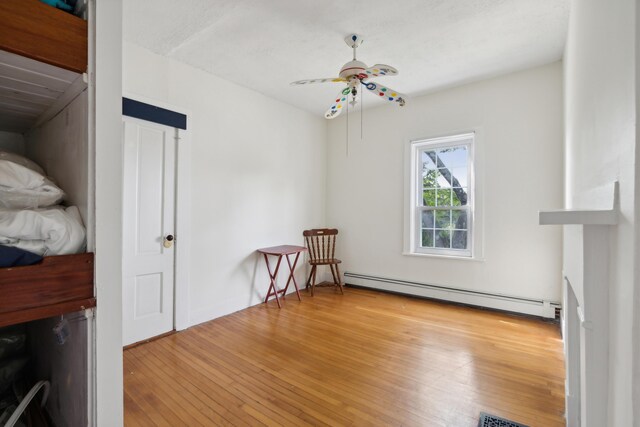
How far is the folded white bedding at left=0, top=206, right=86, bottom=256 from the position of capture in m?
1.00

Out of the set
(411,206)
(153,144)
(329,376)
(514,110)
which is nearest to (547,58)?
(514,110)

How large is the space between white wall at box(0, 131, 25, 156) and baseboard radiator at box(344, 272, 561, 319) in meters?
4.13

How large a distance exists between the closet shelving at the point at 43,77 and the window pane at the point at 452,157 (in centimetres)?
401

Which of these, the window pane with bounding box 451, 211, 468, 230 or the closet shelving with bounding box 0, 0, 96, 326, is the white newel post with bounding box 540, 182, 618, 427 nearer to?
the closet shelving with bounding box 0, 0, 96, 326

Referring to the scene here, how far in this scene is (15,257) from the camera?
0.96m

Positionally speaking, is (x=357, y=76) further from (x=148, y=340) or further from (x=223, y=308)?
(x=148, y=340)

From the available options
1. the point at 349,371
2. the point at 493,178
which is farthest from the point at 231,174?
the point at 493,178

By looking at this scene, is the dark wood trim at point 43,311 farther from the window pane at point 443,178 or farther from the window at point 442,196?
the window pane at point 443,178

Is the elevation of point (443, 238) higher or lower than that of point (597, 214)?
lower

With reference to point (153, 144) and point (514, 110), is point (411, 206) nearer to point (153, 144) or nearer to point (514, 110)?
point (514, 110)

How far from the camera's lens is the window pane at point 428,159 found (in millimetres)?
4312

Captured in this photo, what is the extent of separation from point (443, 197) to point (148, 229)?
3593mm

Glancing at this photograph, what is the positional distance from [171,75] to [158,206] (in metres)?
1.36

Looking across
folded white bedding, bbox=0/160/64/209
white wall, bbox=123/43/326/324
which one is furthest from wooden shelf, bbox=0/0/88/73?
white wall, bbox=123/43/326/324
